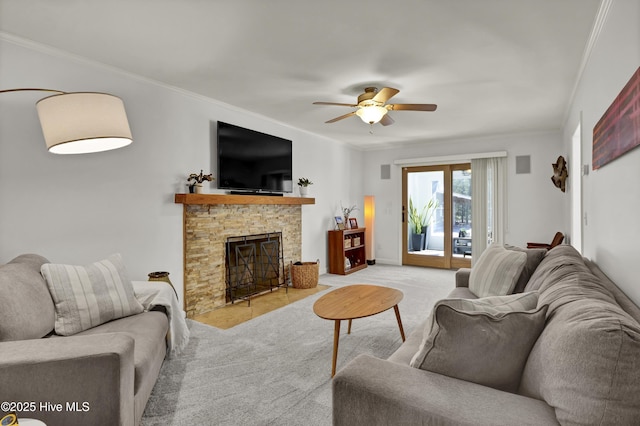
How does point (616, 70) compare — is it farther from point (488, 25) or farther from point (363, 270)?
point (363, 270)

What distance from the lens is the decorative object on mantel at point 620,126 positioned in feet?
4.58

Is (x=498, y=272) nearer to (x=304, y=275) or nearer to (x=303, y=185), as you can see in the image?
(x=304, y=275)

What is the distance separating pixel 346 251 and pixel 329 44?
4295mm

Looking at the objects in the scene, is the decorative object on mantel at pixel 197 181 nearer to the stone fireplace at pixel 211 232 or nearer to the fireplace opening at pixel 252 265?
the stone fireplace at pixel 211 232

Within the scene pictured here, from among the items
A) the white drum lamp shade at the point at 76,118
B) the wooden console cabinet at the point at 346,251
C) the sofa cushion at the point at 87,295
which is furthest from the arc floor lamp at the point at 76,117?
the wooden console cabinet at the point at 346,251

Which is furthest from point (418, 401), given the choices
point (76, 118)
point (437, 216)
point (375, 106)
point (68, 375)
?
point (437, 216)

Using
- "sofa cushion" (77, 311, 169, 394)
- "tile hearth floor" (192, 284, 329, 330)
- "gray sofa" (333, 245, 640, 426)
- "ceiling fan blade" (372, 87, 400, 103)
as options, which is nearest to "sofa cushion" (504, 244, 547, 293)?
"gray sofa" (333, 245, 640, 426)

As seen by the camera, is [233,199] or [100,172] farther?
[233,199]

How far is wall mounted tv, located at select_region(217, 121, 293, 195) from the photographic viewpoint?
4.09 meters

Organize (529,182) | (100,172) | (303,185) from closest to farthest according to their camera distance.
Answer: (100,172) → (303,185) → (529,182)

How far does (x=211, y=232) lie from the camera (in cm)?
396

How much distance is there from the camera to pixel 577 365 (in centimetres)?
96

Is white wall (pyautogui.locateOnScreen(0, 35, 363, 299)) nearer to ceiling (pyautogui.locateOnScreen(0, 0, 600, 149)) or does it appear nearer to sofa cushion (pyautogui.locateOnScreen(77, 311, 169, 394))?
ceiling (pyautogui.locateOnScreen(0, 0, 600, 149))

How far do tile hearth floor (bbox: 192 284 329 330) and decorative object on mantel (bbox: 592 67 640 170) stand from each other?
3.24 meters
